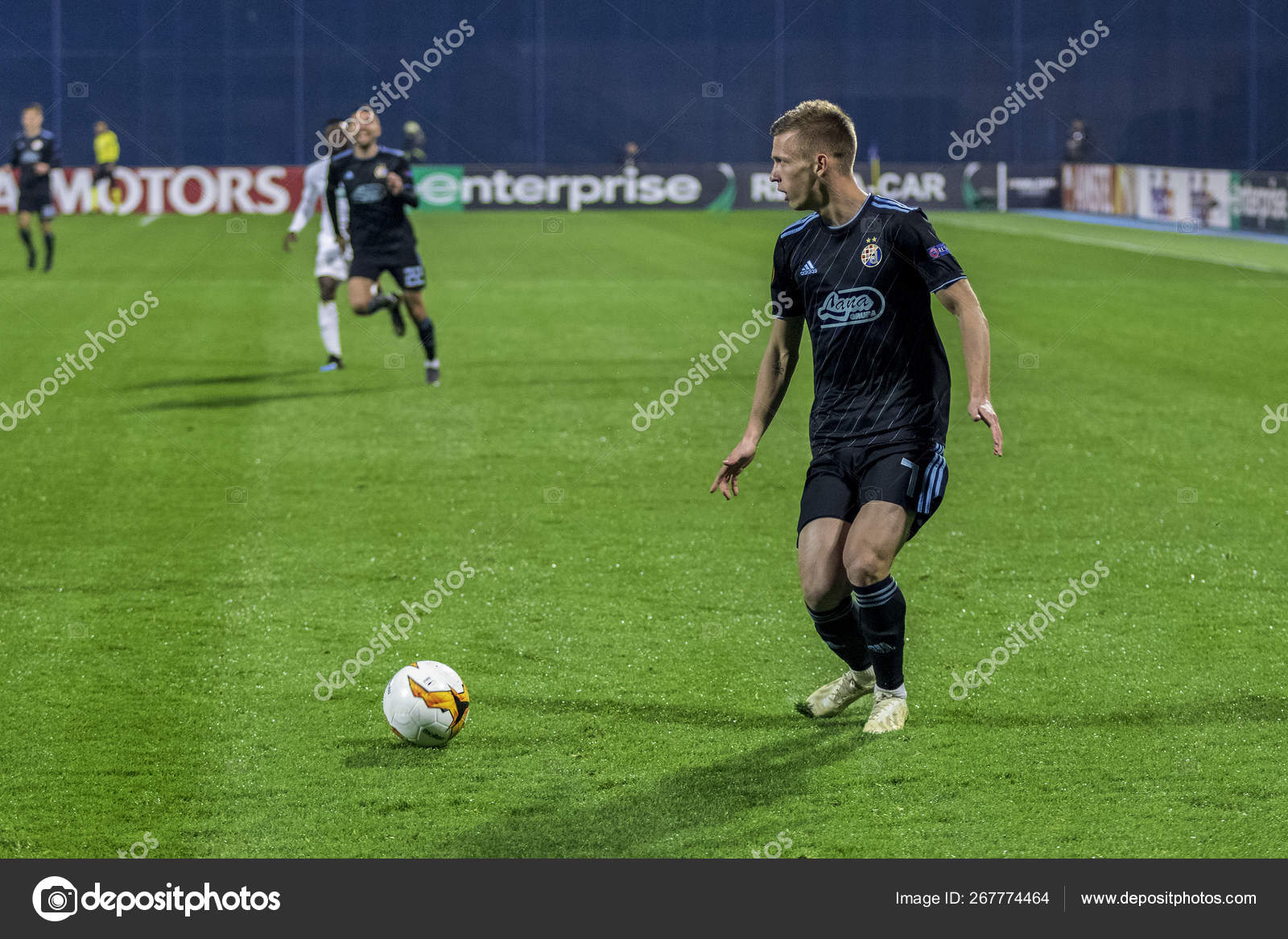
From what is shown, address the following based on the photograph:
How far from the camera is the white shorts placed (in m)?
14.3

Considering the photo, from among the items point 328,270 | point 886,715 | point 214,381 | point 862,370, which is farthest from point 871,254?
point 328,270

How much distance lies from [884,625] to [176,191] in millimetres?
35280

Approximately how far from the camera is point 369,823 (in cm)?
445

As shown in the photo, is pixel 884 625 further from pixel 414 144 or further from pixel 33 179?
pixel 414 144

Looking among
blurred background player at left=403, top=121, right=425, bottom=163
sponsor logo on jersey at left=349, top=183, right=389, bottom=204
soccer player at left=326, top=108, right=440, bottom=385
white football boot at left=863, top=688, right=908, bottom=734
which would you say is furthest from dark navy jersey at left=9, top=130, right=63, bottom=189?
white football boot at left=863, top=688, right=908, bottom=734

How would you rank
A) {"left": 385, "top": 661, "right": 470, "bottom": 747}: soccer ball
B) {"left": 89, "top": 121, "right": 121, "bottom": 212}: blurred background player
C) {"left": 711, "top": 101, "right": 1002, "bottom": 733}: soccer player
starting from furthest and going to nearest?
{"left": 89, "top": 121, "right": 121, "bottom": 212}: blurred background player, {"left": 385, "top": 661, "right": 470, "bottom": 747}: soccer ball, {"left": 711, "top": 101, "right": 1002, "bottom": 733}: soccer player

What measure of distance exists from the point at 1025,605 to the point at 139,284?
17.1 meters

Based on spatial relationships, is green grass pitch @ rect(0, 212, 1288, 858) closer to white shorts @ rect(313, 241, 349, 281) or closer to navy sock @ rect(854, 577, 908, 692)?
navy sock @ rect(854, 577, 908, 692)

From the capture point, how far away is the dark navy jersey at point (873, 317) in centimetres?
490

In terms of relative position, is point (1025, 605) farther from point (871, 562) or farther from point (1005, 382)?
point (1005, 382)

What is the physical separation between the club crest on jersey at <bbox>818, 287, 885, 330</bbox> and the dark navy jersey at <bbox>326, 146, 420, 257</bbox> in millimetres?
8410

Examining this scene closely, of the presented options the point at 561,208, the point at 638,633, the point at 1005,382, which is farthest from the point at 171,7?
the point at 638,633

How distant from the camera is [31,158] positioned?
22969 millimetres

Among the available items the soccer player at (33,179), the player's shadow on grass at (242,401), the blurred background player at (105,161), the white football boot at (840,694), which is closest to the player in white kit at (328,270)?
the player's shadow on grass at (242,401)
